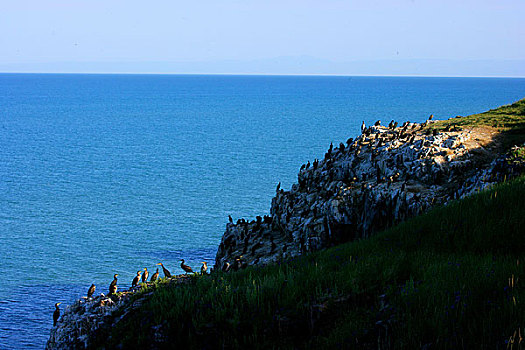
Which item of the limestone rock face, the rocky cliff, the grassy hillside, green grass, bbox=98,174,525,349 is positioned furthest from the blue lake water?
green grass, bbox=98,174,525,349

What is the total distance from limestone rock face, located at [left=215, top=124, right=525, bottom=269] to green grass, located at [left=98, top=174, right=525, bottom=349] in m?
9.95

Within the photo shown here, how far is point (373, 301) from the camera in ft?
39.9

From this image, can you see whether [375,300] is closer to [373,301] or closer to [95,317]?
[373,301]

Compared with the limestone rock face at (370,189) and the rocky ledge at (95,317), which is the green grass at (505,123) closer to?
the limestone rock face at (370,189)

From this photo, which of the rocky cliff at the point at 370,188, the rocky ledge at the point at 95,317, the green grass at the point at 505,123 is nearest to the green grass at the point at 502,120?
the green grass at the point at 505,123

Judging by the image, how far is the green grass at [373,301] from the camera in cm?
998

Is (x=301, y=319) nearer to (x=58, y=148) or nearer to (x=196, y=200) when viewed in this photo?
(x=196, y=200)

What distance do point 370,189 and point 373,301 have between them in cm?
1897

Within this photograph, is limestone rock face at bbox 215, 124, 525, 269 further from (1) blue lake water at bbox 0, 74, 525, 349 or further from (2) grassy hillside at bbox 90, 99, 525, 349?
(1) blue lake water at bbox 0, 74, 525, 349

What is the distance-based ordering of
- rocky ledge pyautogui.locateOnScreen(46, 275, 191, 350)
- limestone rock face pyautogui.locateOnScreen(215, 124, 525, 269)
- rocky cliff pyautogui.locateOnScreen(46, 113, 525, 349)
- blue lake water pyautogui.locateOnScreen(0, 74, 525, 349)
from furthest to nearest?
blue lake water pyautogui.locateOnScreen(0, 74, 525, 349), limestone rock face pyautogui.locateOnScreen(215, 124, 525, 269), rocky cliff pyautogui.locateOnScreen(46, 113, 525, 349), rocky ledge pyautogui.locateOnScreen(46, 275, 191, 350)

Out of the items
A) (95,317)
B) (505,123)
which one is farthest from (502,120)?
(95,317)

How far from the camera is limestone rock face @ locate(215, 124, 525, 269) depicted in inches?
1099

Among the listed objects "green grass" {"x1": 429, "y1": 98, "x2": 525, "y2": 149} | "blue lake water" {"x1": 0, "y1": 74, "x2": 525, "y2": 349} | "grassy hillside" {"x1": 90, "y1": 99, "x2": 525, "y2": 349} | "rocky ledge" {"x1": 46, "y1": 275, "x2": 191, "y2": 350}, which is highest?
"green grass" {"x1": 429, "y1": 98, "x2": 525, "y2": 149}

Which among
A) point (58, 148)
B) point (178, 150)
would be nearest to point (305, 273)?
point (178, 150)
